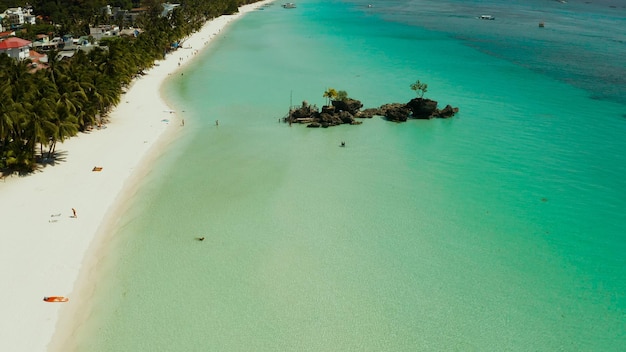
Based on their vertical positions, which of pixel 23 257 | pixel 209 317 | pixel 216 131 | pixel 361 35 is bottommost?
pixel 209 317

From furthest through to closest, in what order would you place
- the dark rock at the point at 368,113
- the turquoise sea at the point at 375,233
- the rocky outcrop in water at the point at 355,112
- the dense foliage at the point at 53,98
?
the dark rock at the point at 368,113
the rocky outcrop in water at the point at 355,112
the dense foliage at the point at 53,98
the turquoise sea at the point at 375,233

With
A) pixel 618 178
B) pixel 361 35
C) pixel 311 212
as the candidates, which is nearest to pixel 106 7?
pixel 361 35

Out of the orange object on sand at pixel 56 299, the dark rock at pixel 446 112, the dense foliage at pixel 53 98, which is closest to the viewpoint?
the orange object on sand at pixel 56 299

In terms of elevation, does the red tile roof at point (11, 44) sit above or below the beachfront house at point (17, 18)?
below

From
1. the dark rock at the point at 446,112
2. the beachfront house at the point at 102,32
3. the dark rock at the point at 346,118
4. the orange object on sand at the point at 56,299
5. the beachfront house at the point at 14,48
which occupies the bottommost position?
the orange object on sand at the point at 56,299

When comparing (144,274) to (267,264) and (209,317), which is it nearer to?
(209,317)

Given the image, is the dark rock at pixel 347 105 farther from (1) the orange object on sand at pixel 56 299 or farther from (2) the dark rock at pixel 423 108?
(1) the orange object on sand at pixel 56 299

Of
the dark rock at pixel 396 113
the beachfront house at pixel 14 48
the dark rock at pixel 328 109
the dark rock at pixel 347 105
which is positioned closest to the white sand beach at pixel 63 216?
the dark rock at pixel 328 109
